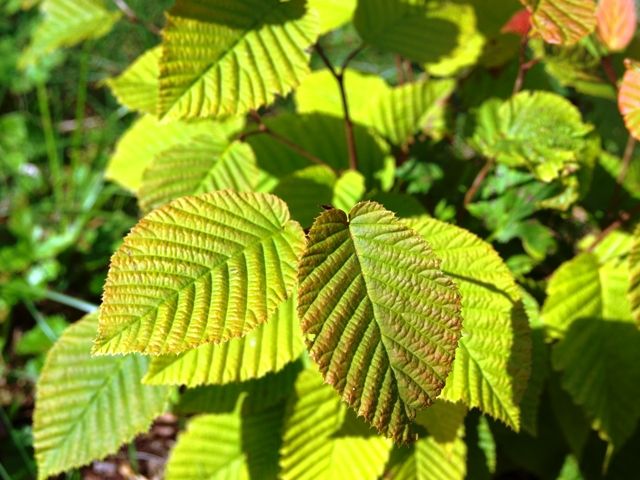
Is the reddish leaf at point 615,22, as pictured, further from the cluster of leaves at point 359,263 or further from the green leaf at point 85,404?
the green leaf at point 85,404

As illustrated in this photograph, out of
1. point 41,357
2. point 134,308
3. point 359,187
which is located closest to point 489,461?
point 359,187

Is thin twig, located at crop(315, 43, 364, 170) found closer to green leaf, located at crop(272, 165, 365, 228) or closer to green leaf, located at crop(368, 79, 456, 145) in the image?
green leaf, located at crop(272, 165, 365, 228)

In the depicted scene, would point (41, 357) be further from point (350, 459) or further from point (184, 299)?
point (184, 299)

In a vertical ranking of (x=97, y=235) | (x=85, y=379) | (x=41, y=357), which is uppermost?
(x=85, y=379)

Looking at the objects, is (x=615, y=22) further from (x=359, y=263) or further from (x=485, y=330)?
(x=359, y=263)

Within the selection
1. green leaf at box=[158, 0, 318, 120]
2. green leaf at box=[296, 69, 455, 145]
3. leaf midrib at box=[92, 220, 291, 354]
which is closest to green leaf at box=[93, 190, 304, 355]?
leaf midrib at box=[92, 220, 291, 354]
